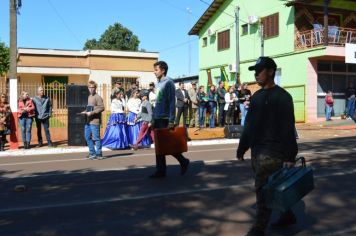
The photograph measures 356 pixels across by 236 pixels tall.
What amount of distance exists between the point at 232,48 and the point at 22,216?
31350 millimetres

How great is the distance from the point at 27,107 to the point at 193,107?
7.40 metres

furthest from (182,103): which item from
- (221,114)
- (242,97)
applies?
(221,114)

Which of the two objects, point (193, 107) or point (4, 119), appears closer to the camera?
point (4, 119)

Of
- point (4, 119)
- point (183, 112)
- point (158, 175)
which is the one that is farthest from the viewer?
point (183, 112)

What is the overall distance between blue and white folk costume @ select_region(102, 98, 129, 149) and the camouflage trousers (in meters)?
10.4

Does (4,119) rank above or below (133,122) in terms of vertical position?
above

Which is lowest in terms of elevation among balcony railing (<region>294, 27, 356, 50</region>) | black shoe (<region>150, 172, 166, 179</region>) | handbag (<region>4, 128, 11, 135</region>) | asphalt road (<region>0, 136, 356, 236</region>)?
asphalt road (<region>0, 136, 356, 236</region>)

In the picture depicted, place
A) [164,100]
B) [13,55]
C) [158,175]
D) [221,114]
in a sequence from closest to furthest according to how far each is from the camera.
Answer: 1. [164,100]
2. [158,175]
3. [13,55]
4. [221,114]

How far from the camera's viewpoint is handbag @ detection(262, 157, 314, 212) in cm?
450

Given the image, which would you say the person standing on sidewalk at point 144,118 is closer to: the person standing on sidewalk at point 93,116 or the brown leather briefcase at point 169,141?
the person standing on sidewalk at point 93,116

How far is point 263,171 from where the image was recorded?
5.02 metres

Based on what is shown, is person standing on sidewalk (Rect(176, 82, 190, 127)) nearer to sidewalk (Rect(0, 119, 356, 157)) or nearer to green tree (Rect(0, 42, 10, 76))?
sidewalk (Rect(0, 119, 356, 157))

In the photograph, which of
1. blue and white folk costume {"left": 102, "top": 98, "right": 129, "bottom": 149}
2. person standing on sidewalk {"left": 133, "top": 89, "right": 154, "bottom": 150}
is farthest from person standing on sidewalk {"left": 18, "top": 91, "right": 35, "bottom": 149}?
person standing on sidewalk {"left": 133, "top": 89, "right": 154, "bottom": 150}

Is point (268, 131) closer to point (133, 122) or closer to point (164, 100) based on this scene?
point (164, 100)
